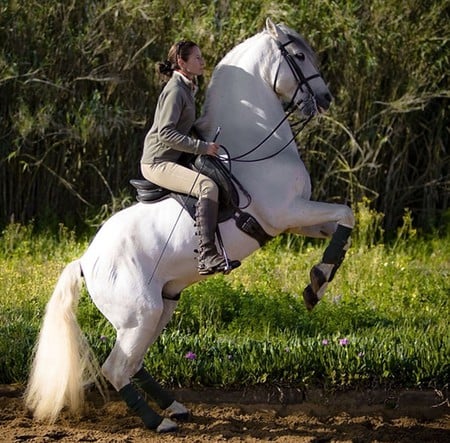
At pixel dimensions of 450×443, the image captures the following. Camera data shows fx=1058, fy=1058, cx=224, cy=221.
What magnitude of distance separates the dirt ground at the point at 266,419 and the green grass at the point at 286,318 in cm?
11

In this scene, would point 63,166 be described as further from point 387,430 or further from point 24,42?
point 387,430

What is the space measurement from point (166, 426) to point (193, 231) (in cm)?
109

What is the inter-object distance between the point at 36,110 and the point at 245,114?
5.59 metres

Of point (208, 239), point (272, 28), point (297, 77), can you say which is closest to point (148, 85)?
point (272, 28)

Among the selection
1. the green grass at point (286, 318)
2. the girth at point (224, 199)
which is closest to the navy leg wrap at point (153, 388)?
the green grass at point (286, 318)

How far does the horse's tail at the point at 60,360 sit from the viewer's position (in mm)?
5754

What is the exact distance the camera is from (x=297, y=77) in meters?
5.80

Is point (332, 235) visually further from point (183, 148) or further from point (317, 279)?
point (183, 148)

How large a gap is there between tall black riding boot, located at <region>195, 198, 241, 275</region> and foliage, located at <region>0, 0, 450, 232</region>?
17.5 feet

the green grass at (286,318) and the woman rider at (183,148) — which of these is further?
the green grass at (286,318)

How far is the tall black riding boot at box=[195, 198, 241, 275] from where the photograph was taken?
5.50 m

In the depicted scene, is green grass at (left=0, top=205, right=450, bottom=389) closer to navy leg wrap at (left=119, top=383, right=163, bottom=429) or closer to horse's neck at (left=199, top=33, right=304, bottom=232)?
navy leg wrap at (left=119, top=383, right=163, bottom=429)

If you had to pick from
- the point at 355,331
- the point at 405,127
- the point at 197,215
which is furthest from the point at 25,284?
the point at 405,127

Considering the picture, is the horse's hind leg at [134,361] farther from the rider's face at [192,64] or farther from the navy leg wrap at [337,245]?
the rider's face at [192,64]
